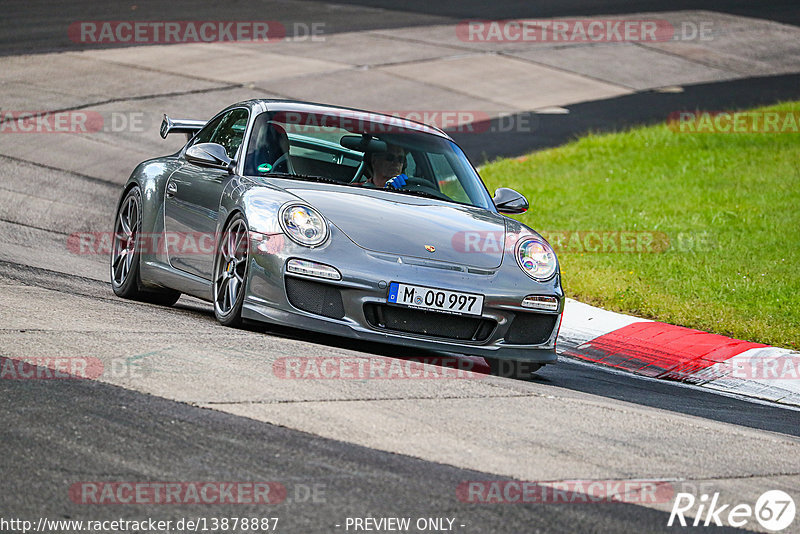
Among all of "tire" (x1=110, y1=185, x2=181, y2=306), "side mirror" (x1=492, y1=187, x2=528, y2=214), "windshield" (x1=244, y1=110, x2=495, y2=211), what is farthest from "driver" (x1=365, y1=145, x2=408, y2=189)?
"tire" (x1=110, y1=185, x2=181, y2=306)

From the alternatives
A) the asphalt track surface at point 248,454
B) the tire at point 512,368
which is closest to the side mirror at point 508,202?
the tire at point 512,368

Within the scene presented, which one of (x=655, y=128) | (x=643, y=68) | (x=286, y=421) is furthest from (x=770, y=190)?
(x=286, y=421)

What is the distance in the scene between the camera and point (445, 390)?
5809 millimetres

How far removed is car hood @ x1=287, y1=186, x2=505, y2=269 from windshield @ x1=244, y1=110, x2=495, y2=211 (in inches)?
15.8

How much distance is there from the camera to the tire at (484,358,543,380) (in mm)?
7312

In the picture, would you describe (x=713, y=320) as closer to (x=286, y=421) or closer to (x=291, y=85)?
(x=286, y=421)

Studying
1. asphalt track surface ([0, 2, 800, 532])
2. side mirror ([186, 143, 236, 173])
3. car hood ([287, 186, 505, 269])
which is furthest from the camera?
side mirror ([186, 143, 236, 173])

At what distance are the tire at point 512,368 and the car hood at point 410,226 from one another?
2.33ft

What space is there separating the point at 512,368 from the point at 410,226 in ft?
3.70

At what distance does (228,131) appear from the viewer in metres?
8.34

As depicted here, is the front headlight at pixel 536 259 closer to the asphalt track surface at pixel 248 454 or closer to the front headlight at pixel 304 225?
the asphalt track surface at pixel 248 454

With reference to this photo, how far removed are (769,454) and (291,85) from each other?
50.0 feet

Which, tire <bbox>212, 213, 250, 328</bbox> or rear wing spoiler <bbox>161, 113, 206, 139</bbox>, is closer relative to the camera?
tire <bbox>212, 213, 250, 328</bbox>

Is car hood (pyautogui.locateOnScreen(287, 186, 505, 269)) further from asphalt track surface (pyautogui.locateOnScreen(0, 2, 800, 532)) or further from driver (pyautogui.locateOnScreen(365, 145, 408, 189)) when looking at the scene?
asphalt track surface (pyautogui.locateOnScreen(0, 2, 800, 532))
